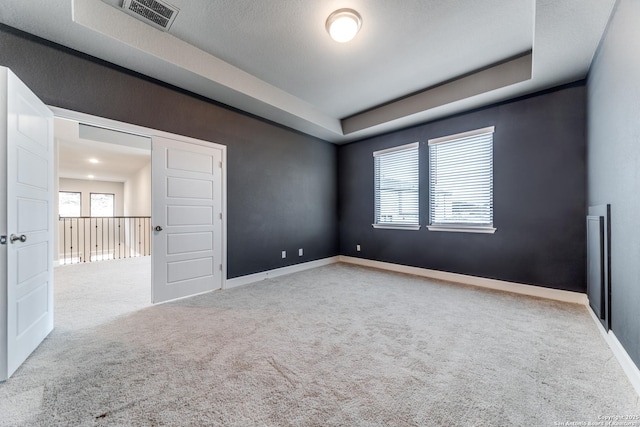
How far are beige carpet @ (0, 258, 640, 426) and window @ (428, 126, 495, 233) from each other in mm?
1278

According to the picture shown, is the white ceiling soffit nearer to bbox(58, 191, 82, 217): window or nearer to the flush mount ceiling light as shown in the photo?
the flush mount ceiling light

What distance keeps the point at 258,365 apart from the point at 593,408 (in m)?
1.99

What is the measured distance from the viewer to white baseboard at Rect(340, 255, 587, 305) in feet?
10.3

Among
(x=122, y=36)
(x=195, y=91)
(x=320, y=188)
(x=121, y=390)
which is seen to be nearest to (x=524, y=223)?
(x=320, y=188)

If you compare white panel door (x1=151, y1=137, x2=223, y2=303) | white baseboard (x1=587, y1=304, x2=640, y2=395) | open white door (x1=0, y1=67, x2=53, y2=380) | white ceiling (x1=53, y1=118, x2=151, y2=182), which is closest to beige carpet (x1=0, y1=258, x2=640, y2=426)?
white baseboard (x1=587, y1=304, x2=640, y2=395)

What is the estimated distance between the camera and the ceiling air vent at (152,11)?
2295 millimetres

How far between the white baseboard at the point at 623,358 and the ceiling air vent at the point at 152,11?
442cm

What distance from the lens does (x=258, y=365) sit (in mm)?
1835

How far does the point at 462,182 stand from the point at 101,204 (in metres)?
14.0

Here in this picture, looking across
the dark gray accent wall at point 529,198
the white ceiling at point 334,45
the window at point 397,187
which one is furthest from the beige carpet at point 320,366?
the white ceiling at point 334,45

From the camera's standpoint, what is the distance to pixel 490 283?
3.72 metres

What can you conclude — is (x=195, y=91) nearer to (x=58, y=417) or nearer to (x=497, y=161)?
(x=58, y=417)

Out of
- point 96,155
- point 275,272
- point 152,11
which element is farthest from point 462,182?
point 96,155

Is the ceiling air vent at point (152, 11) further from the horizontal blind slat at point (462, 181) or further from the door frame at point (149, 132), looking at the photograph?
the horizontal blind slat at point (462, 181)
